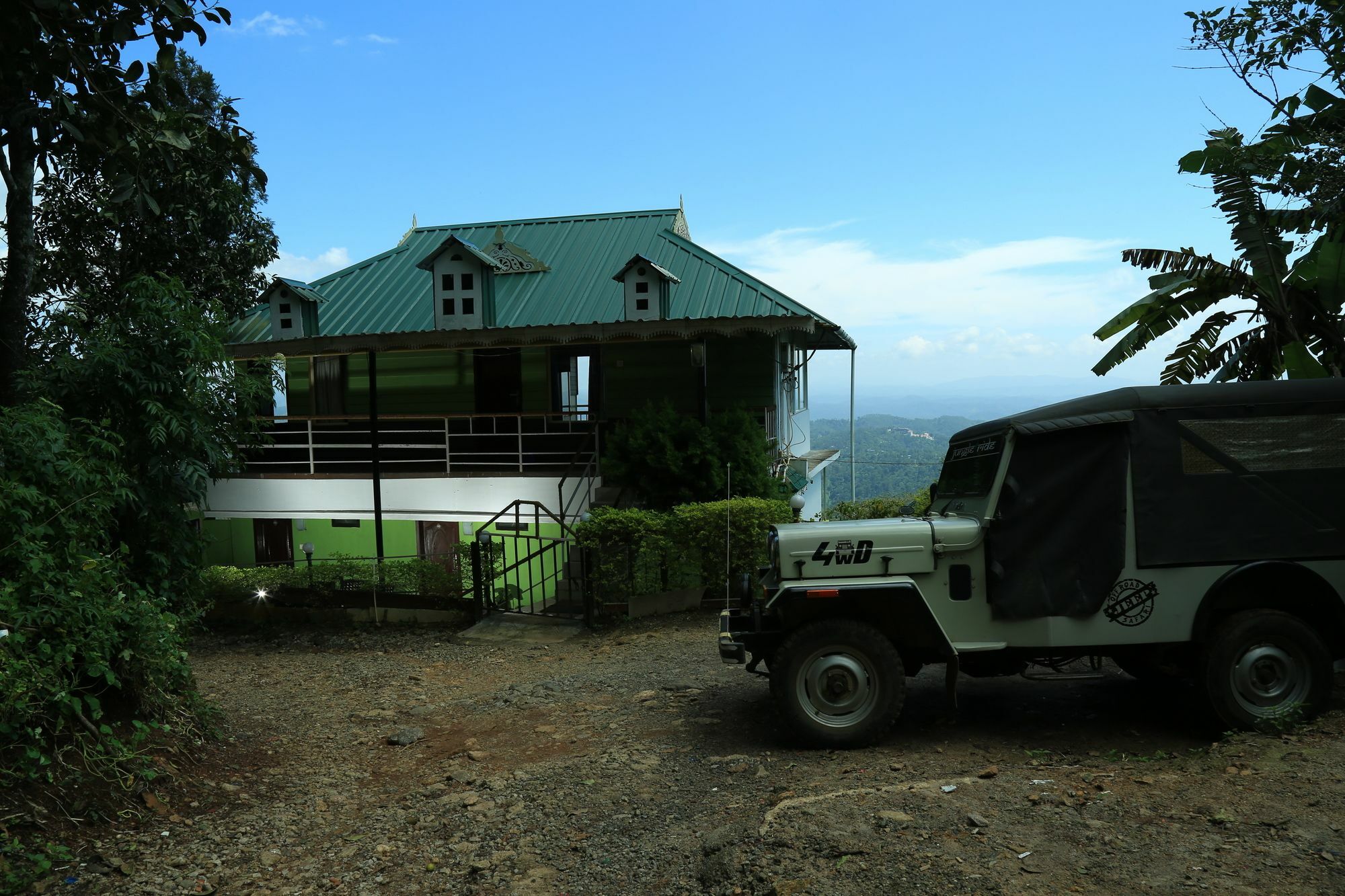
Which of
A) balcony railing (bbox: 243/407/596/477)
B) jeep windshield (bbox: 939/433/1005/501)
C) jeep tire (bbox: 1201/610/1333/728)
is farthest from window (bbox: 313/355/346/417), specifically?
jeep tire (bbox: 1201/610/1333/728)

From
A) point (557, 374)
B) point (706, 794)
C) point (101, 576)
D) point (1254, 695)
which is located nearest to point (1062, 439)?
point (1254, 695)

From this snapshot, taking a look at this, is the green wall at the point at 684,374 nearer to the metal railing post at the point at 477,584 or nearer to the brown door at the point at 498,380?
the brown door at the point at 498,380

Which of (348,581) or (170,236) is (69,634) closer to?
(348,581)

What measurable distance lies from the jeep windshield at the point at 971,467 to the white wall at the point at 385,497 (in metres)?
9.36

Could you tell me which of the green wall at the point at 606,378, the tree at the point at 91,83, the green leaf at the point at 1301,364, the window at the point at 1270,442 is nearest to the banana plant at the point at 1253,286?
the green leaf at the point at 1301,364

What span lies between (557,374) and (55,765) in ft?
46.0

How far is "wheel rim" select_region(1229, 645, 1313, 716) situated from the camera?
6.26 m

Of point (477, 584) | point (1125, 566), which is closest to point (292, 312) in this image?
point (477, 584)

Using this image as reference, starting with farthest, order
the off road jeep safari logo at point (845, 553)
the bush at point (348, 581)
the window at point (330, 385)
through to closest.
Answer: the window at point (330, 385) → the bush at point (348, 581) → the off road jeep safari logo at point (845, 553)

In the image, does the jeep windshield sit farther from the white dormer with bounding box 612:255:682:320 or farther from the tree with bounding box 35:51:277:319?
the tree with bounding box 35:51:277:319

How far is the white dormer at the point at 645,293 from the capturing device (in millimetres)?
17047

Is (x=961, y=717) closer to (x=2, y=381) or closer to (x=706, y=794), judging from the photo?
(x=706, y=794)

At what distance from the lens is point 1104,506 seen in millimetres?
6422

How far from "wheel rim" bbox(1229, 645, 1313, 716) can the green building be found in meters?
9.51
